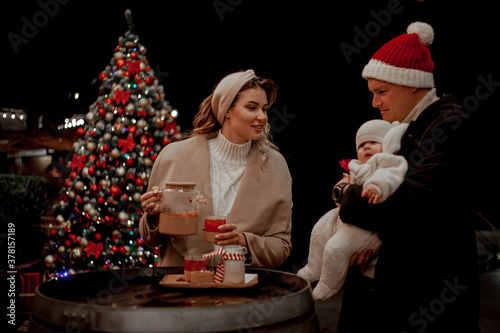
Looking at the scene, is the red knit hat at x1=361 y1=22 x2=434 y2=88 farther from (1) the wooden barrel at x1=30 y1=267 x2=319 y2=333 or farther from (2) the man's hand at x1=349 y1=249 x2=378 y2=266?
(1) the wooden barrel at x1=30 y1=267 x2=319 y2=333

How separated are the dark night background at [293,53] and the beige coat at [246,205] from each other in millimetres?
3071

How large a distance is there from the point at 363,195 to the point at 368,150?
452mm

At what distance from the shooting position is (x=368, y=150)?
6.32ft

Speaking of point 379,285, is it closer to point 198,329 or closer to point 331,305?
point 198,329

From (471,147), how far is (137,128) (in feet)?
12.8

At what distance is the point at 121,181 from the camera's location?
16.0 feet

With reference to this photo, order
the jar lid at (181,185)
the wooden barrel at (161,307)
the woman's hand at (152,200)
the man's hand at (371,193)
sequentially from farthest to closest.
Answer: the woman's hand at (152,200)
the jar lid at (181,185)
the man's hand at (371,193)
the wooden barrel at (161,307)

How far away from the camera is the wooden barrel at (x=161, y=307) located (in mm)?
1228

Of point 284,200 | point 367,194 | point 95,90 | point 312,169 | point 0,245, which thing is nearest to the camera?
point 367,194

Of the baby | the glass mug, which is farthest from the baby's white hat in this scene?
the glass mug

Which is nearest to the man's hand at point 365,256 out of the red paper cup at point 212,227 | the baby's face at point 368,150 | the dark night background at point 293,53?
the baby's face at point 368,150

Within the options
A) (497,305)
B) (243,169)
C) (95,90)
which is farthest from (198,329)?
(95,90)

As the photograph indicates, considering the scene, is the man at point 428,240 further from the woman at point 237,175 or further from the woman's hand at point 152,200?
the woman's hand at point 152,200

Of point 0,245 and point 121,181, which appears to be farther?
point 121,181
